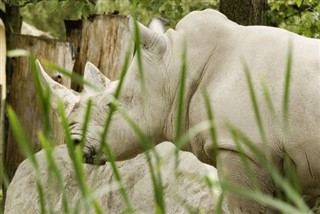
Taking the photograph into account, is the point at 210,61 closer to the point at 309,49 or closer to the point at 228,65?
the point at 228,65

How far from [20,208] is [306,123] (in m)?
3.12

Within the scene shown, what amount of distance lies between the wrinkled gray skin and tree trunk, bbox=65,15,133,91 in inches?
141

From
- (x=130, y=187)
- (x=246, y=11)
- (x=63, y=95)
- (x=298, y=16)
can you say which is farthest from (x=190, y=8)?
(x=63, y=95)

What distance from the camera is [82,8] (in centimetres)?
866

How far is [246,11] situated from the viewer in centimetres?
758

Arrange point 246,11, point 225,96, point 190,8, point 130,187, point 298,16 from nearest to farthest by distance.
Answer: point 225,96
point 130,187
point 246,11
point 298,16
point 190,8

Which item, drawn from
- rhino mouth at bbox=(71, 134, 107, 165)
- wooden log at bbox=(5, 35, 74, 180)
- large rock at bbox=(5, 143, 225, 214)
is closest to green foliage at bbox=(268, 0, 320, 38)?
wooden log at bbox=(5, 35, 74, 180)

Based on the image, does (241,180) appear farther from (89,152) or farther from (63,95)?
(63,95)

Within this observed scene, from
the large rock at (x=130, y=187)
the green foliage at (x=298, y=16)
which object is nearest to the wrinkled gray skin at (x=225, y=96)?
the large rock at (x=130, y=187)

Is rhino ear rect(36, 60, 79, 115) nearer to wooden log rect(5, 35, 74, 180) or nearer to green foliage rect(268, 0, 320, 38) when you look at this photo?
green foliage rect(268, 0, 320, 38)

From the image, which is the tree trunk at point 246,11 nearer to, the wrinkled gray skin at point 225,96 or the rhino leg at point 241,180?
the wrinkled gray skin at point 225,96

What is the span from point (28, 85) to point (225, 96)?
16.4 ft

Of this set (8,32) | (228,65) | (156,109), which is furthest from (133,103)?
(8,32)

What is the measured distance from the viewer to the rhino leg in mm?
5355
